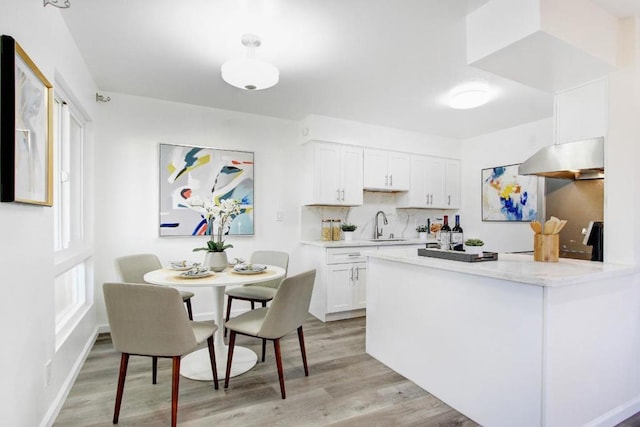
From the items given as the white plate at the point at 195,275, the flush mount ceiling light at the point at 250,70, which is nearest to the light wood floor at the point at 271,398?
the white plate at the point at 195,275

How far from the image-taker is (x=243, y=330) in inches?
88.0

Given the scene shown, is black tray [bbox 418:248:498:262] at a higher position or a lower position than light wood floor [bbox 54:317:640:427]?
higher

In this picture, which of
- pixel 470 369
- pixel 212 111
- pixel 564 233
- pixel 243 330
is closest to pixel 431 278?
pixel 470 369

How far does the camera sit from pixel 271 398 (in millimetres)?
2195

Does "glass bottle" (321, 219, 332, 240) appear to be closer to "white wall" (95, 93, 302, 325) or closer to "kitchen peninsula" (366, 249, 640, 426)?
"white wall" (95, 93, 302, 325)

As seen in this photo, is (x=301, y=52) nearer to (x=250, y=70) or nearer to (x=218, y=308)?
(x=250, y=70)

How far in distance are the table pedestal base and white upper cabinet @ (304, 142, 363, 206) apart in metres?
1.95

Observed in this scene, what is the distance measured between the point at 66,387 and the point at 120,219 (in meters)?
1.68

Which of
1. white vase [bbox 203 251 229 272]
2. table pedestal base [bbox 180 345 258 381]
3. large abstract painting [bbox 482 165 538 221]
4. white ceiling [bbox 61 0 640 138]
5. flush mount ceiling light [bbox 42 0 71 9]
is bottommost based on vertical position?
table pedestal base [bbox 180 345 258 381]

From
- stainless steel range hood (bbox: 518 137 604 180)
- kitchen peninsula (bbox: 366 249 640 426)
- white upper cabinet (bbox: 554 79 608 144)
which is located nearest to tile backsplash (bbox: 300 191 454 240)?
kitchen peninsula (bbox: 366 249 640 426)

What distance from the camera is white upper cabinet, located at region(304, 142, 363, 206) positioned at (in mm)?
4066

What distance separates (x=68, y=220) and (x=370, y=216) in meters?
3.50

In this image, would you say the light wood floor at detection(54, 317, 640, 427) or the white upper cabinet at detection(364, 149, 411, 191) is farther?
the white upper cabinet at detection(364, 149, 411, 191)

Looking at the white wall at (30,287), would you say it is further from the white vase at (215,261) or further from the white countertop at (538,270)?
the white countertop at (538,270)
